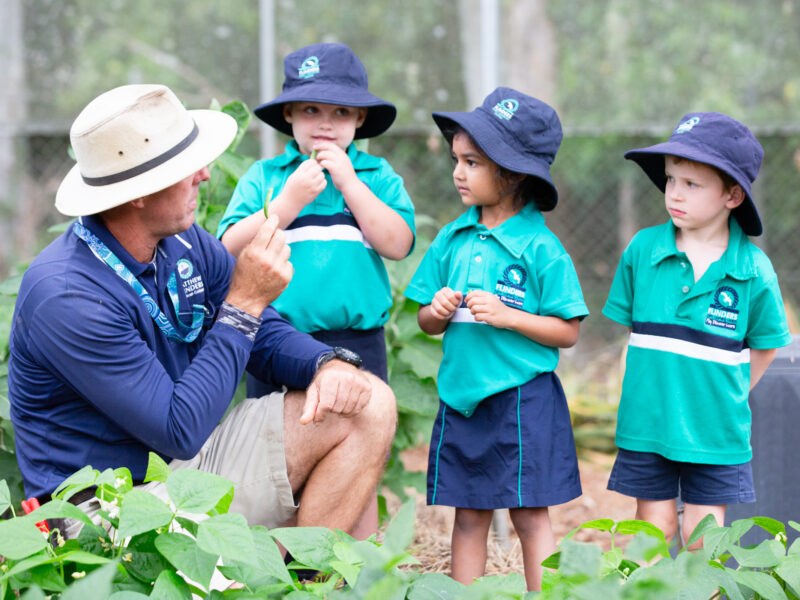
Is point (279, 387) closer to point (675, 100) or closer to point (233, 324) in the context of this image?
point (233, 324)

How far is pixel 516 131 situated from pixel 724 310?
0.80m

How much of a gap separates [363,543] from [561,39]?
529cm

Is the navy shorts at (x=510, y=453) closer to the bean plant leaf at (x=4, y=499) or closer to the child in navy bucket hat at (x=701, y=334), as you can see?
the child in navy bucket hat at (x=701, y=334)

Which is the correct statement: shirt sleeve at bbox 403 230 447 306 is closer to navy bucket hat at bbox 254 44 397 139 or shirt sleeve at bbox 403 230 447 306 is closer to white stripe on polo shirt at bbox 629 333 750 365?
navy bucket hat at bbox 254 44 397 139

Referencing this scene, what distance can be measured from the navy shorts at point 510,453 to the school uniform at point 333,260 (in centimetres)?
42

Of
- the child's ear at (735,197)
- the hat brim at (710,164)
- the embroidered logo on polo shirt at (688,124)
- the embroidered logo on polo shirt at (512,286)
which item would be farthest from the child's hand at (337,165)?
the child's ear at (735,197)

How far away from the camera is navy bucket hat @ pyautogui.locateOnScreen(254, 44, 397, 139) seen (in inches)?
118

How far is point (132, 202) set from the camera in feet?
8.19

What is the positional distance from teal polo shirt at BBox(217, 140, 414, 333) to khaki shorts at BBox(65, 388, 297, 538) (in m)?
0.34

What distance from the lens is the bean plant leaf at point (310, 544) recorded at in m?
1.89

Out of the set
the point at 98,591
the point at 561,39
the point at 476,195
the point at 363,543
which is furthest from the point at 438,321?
the point at 561,39

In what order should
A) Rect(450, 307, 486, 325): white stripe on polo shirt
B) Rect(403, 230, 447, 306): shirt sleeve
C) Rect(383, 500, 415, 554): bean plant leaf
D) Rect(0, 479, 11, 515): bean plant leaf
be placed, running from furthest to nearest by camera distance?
1. Rect(403, 230, 447, 306): shirt sleeve
2. Rect(450, 307, 486, 325): white stripe on polo shirt
3. Rect(0, 479, 11, 515): bean plant leaf
4. Rect(383, 500, 415, 554): bean plant leaf

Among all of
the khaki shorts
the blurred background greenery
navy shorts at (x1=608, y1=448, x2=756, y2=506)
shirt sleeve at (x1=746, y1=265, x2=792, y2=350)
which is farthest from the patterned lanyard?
the blurred background greenery

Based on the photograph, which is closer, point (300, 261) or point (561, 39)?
point (300, 261)
